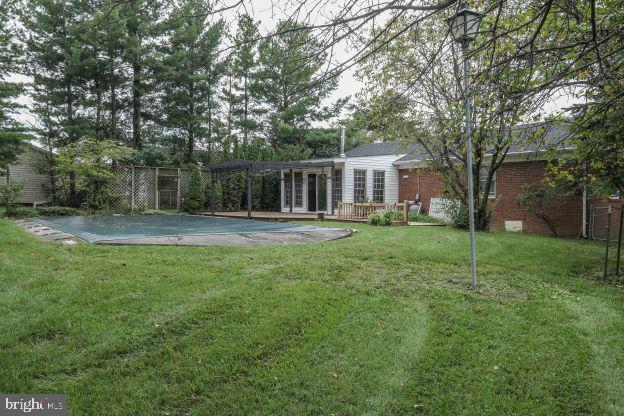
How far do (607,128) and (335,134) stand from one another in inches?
820

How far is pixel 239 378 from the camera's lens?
2686 millimetres

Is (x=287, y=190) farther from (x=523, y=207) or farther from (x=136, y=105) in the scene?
(x=523, y=207)

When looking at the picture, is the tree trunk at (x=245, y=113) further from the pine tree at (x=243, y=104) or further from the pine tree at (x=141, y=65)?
the pine tree at (x=141, y=65)

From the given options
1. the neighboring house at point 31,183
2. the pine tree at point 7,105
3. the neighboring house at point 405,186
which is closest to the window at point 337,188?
the neighboring house at point 405,186

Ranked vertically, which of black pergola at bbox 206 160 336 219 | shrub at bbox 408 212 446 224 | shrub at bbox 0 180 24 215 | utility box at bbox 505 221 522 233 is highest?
black pergola at bbox 206 160 336 219

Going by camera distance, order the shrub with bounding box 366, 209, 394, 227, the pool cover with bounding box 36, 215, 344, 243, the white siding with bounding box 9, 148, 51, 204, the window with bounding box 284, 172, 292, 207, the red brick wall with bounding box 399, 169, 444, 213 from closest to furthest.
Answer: the pool cover with bounding box 36, 215, 344, 243 → the shrub with bounding box 366, 209, 394, 227 → the red brick wall with bounding box 399, 169, 444, 213 → the window with bounding box 284, 172, 292, 207 → the white siding with bounding box 9, 148, 51, 204

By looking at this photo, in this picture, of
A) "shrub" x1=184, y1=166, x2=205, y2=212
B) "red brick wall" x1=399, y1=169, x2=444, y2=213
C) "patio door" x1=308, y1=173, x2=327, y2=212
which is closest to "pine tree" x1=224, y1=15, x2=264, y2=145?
"shrub" x1=184, y1=166, x2=205, y2=212

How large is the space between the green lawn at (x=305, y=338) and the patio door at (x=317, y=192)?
11.7m

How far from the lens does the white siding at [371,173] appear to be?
16.5m

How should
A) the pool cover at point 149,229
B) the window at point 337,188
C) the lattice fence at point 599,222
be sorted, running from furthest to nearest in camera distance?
the window at point 337,188 < the lattice fence at point 599,222 < the pool cover at point 149,229

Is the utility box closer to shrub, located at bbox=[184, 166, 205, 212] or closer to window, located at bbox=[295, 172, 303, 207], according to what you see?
window, located at bbox=[295, 172, 303, 207]

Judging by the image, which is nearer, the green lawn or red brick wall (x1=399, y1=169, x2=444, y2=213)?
the green lawn

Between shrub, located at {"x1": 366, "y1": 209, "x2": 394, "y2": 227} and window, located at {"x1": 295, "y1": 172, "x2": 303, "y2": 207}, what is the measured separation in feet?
20.3

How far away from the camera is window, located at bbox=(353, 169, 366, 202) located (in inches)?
656
